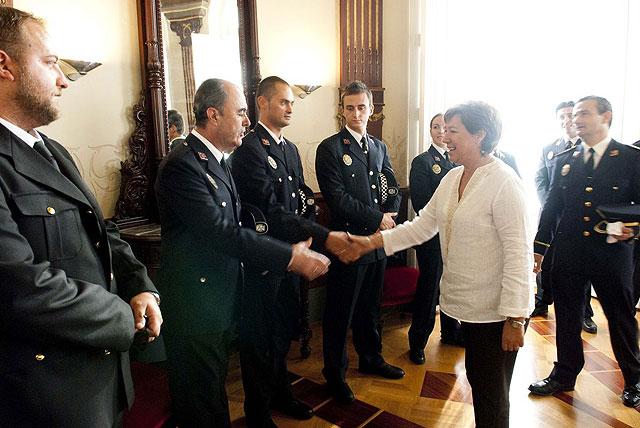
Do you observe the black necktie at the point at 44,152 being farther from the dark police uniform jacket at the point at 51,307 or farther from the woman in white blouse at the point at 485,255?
the woman in white blouse at the point at 485,255

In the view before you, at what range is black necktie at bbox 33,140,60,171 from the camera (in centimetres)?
121

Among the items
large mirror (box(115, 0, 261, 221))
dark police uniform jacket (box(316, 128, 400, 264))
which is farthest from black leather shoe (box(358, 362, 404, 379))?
large mirror (box(115, 0, 261, 221))

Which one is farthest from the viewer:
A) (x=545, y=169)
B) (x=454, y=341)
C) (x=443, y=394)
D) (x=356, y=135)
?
(x=545, y=169)

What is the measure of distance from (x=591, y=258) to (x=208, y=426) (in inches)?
83.0

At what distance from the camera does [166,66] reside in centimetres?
307

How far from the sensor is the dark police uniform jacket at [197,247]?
5.89 feet

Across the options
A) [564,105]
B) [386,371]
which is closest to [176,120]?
[386,371]

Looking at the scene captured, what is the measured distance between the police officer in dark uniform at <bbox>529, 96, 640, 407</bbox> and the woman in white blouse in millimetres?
830

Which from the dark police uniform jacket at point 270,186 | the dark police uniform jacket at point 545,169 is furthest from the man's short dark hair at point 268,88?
the dark police uniform jacket at point 545,169

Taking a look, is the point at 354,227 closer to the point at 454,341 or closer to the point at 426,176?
the point at 426,176

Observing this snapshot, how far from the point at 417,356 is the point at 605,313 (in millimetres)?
1163

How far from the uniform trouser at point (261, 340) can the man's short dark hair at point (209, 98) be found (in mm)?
818

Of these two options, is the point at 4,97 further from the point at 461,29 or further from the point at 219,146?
the point at 461,29

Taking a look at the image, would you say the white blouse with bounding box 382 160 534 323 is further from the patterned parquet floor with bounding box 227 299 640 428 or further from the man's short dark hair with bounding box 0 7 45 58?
the man's short dark hair with bounding box 0 7 45 58
